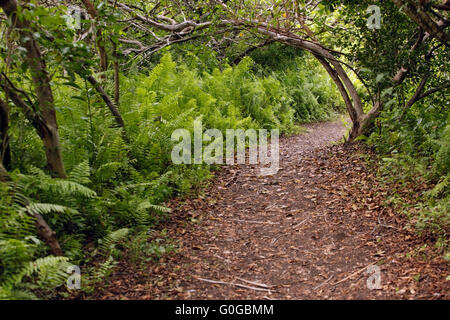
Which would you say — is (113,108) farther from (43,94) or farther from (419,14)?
(419,14)

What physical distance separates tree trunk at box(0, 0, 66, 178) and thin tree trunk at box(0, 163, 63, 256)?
1.77 ft

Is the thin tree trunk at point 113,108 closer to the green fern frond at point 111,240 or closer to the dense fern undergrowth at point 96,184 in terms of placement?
the dense fern undergrowth at point 96,184

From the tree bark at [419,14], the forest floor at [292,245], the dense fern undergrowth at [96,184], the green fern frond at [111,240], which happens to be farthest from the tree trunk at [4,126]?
the tree bark at [419,14]

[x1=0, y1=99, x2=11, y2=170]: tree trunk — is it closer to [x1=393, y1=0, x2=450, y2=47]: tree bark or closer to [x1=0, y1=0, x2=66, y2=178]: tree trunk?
[x1=0, y1=0, x2=66, y2=178]: tree trunk

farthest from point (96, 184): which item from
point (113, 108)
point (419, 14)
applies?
point (419, 14)

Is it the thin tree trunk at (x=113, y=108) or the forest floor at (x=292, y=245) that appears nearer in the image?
the forest floor at (x=292, y=245)

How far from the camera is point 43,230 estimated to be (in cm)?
343

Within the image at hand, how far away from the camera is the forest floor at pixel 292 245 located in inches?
138

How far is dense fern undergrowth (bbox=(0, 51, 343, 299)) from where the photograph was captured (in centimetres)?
321

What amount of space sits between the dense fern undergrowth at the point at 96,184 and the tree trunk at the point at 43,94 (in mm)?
176

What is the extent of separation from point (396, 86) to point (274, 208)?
2.55 meters

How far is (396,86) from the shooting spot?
592 cm

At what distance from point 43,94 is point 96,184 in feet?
3.69

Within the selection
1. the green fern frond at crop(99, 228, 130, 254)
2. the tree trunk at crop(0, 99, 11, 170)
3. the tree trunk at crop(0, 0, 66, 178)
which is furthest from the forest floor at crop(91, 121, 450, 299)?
the tree trunk at crop(0, 99, 11, 170)
